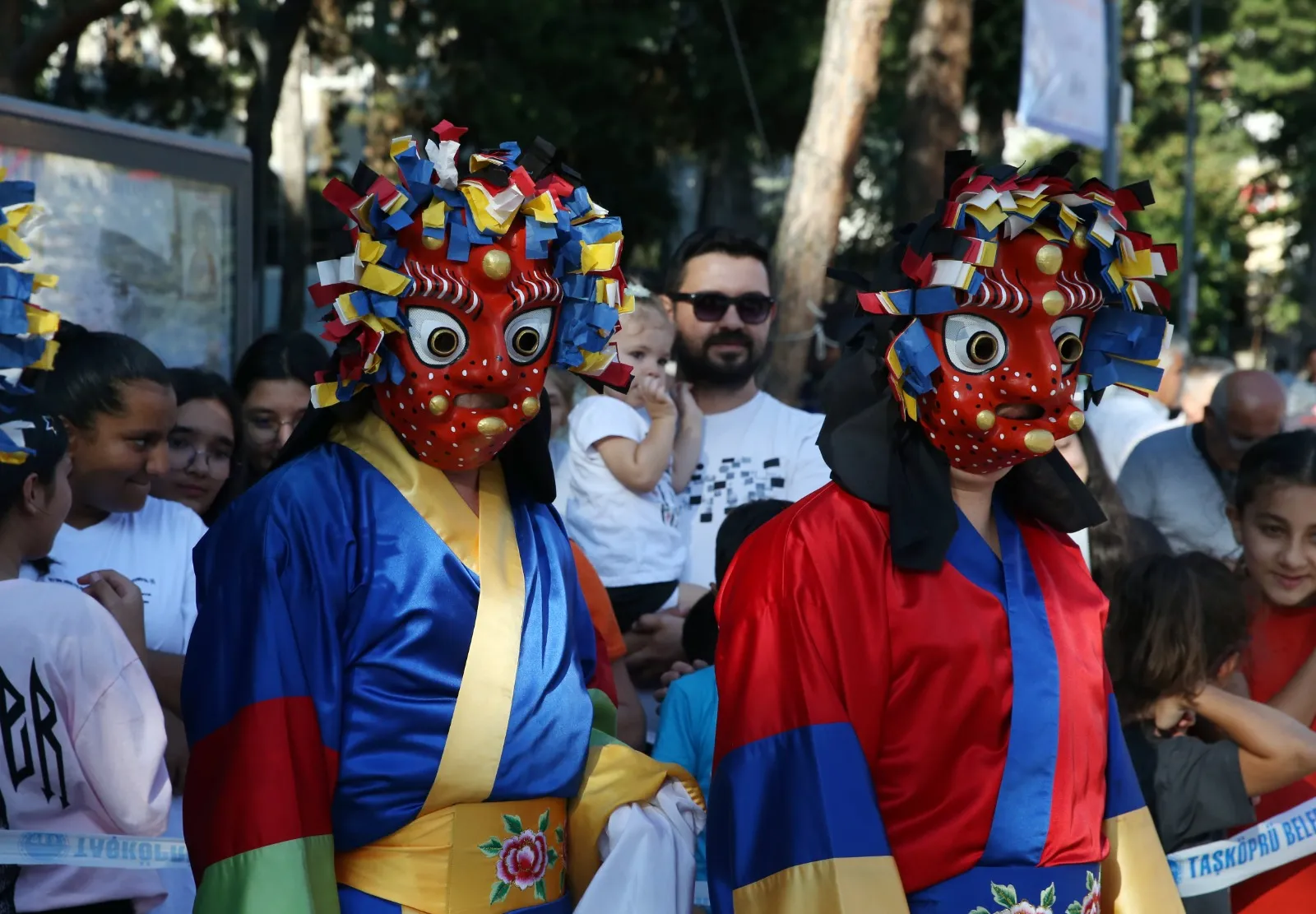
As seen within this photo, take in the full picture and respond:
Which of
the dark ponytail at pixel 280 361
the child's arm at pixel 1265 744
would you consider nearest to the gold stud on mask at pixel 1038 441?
the child's arm at pixel 1265 744

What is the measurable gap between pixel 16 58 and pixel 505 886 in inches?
318

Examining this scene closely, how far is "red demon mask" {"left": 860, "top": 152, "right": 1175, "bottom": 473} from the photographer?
2.72 metres

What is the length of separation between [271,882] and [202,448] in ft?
7.30

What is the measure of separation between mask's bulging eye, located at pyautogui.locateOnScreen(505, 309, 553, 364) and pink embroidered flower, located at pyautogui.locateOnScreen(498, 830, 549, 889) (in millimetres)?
823

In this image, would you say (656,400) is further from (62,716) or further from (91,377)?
(62,716)

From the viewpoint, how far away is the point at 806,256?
29.8 feet

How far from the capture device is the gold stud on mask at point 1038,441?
Result: 2723 mm

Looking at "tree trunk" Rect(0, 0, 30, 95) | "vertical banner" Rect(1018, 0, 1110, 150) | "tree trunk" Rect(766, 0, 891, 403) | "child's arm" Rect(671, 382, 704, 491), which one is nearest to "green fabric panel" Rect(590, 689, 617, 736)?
"child's arm" Rect(671, 382, 704, 491)

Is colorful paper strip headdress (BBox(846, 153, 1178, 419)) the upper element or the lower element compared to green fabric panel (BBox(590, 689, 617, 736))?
upper

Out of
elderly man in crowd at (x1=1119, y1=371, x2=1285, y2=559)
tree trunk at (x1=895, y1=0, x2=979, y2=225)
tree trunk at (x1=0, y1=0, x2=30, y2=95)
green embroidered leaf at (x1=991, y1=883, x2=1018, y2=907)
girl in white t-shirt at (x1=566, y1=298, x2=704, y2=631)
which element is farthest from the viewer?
tree trunk at (x1=895, y1=0, x2=979, y2=225)

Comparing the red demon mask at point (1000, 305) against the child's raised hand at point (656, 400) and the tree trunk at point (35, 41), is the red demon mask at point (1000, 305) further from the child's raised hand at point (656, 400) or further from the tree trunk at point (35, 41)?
the tree trunk at point (35, 41)

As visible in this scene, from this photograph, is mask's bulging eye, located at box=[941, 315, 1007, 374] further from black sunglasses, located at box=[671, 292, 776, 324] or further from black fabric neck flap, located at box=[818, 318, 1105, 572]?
black sunglasses, located at box=[671, 292, 776, 324]

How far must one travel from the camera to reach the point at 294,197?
51.1 feet

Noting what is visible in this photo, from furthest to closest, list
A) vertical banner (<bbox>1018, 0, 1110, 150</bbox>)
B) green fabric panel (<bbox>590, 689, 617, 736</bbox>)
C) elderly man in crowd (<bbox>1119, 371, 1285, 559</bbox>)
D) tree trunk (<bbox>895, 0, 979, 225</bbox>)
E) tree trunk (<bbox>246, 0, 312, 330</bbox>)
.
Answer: tree trunk (<bbox>246, 0, 312, 330</bbox>) < tree trunk (<bbox>895, 0, 979, 225</bbox>) < vertical banner (<bbox>1018, 0, 1110, 150</bbox>) < elderly man in crowd (<bbox>1119, 371, 1285, 559</bbox>) < green fabric panel (<bbox>590, 689, 617, 736</bbox>)
